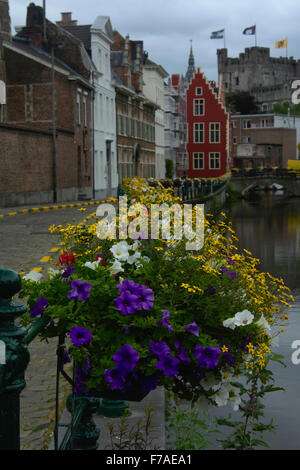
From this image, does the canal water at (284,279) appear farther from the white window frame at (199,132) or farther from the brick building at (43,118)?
the white window frame at (199,132)

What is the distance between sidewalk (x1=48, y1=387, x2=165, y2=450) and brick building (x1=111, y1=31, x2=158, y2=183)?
158 ft

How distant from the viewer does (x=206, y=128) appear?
3287 inches

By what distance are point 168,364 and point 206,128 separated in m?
81.5

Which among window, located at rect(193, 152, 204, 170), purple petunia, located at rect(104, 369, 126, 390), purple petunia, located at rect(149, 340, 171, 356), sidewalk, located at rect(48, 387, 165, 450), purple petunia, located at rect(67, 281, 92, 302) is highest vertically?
window, located at rect(193, 152, 204, 170)

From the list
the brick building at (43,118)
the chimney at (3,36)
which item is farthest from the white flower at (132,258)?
the chimney at (3,36)

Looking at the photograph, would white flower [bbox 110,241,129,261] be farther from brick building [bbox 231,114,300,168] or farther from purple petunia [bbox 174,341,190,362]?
brick building [bbox 231,114,300,168]

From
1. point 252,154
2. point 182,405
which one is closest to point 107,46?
point 182,405

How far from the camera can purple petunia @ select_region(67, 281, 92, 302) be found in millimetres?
3488

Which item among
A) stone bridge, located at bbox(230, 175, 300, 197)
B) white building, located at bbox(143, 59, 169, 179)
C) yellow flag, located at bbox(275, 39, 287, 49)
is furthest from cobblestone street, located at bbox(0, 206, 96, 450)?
yellow flag, located at bbox(275, 39, 287, 49)

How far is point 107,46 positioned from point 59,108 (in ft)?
38.6

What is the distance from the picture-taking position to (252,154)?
102062mm

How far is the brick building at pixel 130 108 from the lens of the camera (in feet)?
179

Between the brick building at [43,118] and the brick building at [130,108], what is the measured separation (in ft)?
26.4

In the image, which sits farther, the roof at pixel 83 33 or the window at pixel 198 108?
the window at pixel 198 108
